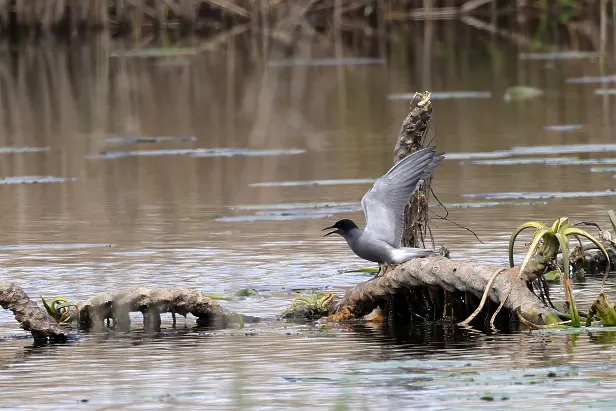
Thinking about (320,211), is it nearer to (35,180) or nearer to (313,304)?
(35,180)

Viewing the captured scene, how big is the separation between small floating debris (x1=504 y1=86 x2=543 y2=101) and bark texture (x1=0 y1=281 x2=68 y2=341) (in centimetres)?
1354

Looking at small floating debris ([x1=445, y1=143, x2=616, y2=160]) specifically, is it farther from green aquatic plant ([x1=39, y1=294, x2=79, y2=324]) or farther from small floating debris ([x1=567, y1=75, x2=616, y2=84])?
green aquatic plant ([x1=39, y1=294, x2=79, y2=324])

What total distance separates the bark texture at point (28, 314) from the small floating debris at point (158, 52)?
831 inches

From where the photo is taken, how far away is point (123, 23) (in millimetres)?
32312

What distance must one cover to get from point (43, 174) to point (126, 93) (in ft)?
27.7

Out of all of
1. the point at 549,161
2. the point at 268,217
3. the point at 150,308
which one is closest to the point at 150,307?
the point at 150,308

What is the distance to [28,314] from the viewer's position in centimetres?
751

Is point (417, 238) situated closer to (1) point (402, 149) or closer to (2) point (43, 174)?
(1) point (402, 149)

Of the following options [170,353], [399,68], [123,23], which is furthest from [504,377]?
[123,23]

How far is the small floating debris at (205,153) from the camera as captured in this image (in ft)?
53.1

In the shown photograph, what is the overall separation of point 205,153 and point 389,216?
8.39 meters

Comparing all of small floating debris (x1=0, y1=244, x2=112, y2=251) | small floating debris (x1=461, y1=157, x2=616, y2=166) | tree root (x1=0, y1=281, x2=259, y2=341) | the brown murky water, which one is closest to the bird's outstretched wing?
the brown murky water

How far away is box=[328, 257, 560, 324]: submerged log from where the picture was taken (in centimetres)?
730

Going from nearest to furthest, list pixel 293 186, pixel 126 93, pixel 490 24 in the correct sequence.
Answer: pixel 293 186 < pixel 126 93 < pixel 490 24
